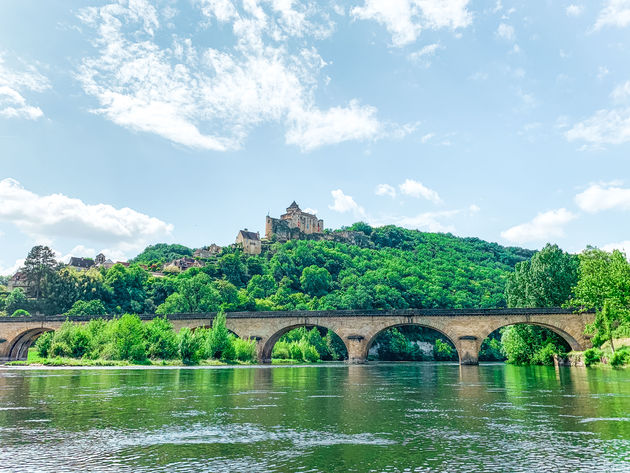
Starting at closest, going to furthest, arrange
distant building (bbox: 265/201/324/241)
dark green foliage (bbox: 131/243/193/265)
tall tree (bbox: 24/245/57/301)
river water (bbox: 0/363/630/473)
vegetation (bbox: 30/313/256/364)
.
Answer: river water (bbox: 0/363/630/473)
vegetation (bbox: 30/313/256/364)
tall tree (bbox: 24/245/57/301)
distant building (bbox: 265/201/324/241)
dark green foliage (bbox: 131/243/193/265)

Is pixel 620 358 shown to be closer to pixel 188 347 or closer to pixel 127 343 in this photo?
pixel 188 347

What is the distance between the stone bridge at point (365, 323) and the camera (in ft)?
148

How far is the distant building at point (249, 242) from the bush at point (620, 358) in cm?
10346

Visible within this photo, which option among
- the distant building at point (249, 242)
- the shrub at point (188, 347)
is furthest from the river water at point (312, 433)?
the distant building at point (249, 242)

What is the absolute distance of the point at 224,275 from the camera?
→ 10500 centimetres

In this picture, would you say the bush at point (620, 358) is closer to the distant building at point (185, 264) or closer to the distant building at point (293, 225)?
the distant building at point (185, 264)

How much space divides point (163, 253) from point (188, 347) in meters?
124

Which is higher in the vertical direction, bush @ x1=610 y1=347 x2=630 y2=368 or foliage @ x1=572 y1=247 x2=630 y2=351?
foliage @ x1=572 y1=247 x2=630 y2=351

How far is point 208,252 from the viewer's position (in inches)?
6024

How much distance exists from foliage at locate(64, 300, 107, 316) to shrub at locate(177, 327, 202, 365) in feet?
119

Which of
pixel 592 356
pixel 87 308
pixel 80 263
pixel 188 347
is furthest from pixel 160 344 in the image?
pixel 80 263

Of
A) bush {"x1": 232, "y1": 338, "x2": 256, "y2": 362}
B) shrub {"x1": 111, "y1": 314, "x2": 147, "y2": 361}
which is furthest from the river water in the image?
bush {"x1": 232, "y1": 338, "x2": 256, "y2": 362}

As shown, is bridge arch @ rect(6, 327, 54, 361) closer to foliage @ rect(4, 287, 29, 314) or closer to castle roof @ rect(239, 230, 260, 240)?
foliage @ rect(4, 287, 29, 314)

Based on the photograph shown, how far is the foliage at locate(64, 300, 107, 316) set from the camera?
74.9 meters
